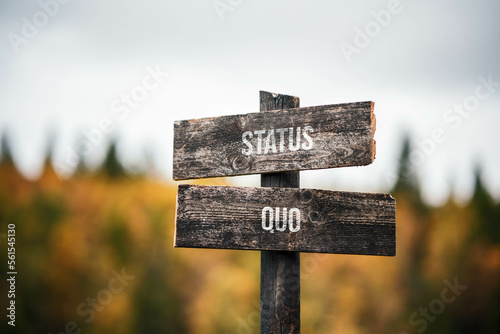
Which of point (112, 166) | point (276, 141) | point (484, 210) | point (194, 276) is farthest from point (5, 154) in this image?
point (276, 141)

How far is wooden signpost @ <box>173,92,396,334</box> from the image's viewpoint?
6.29 ft

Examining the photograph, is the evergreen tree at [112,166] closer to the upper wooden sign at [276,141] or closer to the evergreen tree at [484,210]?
the evergreen tree at [484,210]

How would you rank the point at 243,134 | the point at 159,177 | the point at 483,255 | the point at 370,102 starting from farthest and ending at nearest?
the point at 159,177
the point at 483,255
the point at 243,134
the point at 370,102

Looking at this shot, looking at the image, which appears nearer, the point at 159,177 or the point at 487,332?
the point at 487,332

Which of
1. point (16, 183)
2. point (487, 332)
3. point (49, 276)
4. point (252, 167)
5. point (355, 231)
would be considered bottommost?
point (487, 332)

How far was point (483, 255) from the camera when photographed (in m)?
17.0

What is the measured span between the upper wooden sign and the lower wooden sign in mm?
118

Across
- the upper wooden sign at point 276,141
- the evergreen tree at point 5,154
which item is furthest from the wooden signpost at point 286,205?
the evergreen tree at point 5,154

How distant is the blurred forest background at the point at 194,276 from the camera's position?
1487 cm

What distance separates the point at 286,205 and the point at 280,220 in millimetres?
67

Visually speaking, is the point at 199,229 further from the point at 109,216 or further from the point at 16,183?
the point at 16,183

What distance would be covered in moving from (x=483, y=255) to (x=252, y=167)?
1758 cm

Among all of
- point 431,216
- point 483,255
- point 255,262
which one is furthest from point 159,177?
point 483,255

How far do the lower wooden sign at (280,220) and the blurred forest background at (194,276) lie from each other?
12.1 metres
